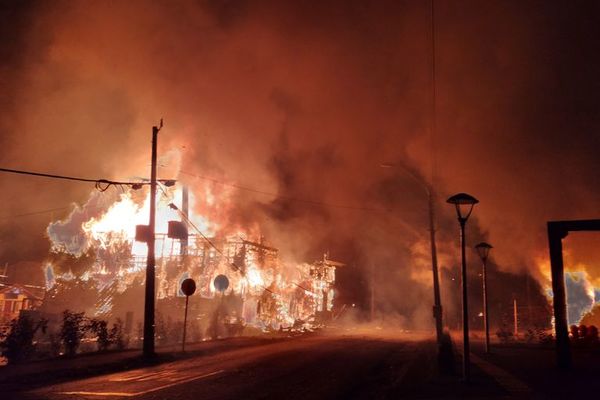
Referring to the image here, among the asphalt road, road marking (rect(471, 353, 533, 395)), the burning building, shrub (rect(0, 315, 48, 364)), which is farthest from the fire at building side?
road marking (rect(471, 353, 533, 395))

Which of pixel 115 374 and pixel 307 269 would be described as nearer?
pixel 115 374

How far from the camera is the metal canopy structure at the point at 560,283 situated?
15.7m

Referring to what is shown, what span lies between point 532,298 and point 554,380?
3136 centimetres

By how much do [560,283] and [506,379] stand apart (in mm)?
5789

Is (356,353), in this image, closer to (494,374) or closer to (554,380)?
(494,374)

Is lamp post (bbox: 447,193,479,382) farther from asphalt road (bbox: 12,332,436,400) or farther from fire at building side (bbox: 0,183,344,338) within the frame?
fire at building side (bbox: 0,183,344,338)

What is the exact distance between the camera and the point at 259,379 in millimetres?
11688

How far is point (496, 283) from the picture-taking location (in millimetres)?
49000

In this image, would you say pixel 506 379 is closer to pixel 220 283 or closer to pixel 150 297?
pixel 150 297

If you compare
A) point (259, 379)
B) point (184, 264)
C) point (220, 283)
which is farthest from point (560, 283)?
point (184, 264)

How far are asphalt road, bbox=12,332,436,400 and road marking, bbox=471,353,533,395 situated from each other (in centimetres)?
171

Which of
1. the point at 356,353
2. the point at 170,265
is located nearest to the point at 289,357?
the point at 356,353

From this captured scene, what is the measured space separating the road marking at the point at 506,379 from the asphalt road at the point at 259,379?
5.62 ft

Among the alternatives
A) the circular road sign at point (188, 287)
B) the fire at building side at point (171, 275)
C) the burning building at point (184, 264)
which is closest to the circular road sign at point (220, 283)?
the circular road sign at point (188, 287)
